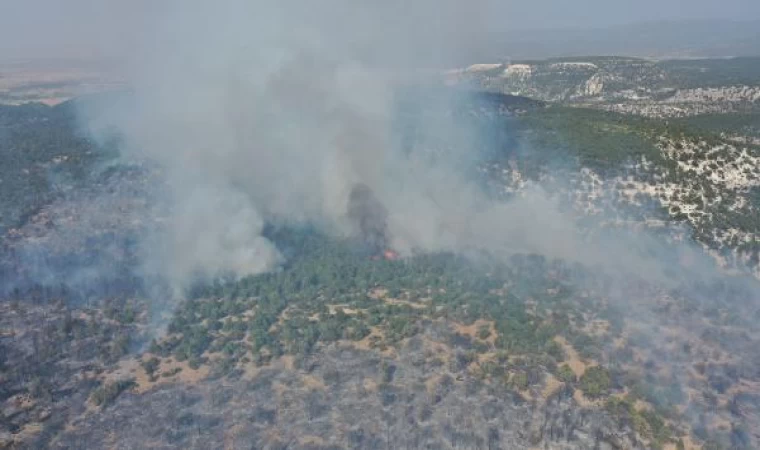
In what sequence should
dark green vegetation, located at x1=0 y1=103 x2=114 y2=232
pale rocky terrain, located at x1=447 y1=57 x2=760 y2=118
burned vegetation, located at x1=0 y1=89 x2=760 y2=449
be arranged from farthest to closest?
1. pale rocky terrain, located at x1=447 y1=57 x2=760 y2=118
2. dark green vegetation, located at x1=0 y1=103 x2=114 y2=232
3. burned vegetation, located at x1=0 y1=89 x2=760 y2=449

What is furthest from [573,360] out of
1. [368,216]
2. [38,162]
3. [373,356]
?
[38,162]

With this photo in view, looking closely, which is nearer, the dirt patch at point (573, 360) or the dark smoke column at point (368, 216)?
the dirt patch at point (573, 360)

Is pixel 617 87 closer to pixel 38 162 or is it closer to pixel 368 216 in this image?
pixel 368 216

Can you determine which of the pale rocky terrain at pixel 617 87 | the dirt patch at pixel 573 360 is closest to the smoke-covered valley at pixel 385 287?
the dirt patch at pixel 573 360

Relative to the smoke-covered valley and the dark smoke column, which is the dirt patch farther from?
the dark smoke column

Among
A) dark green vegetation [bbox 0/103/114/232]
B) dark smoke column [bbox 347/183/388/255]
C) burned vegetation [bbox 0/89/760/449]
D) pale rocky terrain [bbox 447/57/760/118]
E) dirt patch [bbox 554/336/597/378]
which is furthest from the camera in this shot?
pale rocky terrain [bbox 447/57/760/118]

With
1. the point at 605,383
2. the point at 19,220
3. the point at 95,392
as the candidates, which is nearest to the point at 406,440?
the point at 605,383

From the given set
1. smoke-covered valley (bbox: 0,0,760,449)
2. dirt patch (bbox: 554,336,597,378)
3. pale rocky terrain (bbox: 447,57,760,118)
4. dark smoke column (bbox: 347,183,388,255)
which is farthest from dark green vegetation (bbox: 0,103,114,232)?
pale rocky terrain (bbox: 447,57,760,118)

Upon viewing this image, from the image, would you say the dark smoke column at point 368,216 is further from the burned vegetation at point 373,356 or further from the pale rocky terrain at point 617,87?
the pale rocky terrain at point 617,87

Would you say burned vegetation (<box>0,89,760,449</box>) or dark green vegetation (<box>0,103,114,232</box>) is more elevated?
dark green vegetation (<box>0,103,114,232</box>)
